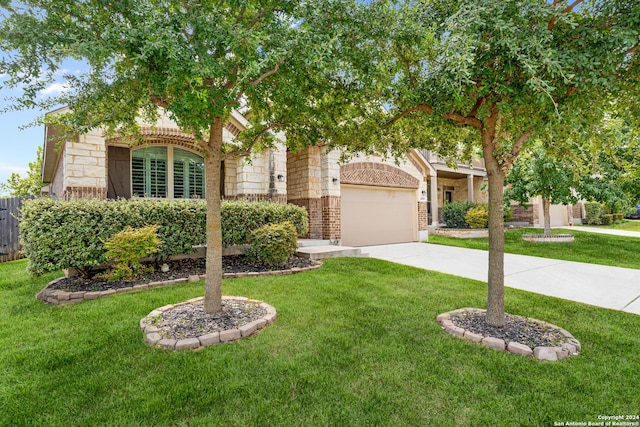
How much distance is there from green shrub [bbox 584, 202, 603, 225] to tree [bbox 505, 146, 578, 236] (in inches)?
531

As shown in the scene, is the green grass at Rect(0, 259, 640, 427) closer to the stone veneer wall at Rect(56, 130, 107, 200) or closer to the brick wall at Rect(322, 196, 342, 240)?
the stone veneer wall at Rect(56, 130, 107, 200)

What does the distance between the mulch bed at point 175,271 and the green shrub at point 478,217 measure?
10.1 m

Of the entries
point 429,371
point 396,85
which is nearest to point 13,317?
point 429,371

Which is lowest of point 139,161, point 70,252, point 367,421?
point 367,421

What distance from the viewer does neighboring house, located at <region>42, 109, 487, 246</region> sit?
7.15 meters

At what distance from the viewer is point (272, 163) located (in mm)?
9078

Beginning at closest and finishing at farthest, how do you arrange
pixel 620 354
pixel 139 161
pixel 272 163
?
pixel 620 354, pixel 139 161, pixel 272 163

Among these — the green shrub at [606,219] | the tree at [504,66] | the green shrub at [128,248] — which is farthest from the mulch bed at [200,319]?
the green shrub at [606,219]

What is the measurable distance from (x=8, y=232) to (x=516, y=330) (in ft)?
43.5

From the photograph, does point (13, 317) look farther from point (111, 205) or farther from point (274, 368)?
point (274, 368)

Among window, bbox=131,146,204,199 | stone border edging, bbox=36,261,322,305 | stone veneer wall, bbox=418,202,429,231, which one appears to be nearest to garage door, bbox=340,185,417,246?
stone veneer wall, bbox=418,202,429,231

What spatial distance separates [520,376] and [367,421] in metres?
1.54

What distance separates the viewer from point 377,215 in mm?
11828

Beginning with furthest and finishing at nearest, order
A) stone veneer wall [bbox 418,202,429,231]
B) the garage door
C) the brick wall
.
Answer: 1. stone veneer wall [bbox 418,202,429,231]
2. the garage door
3. the brick wall
